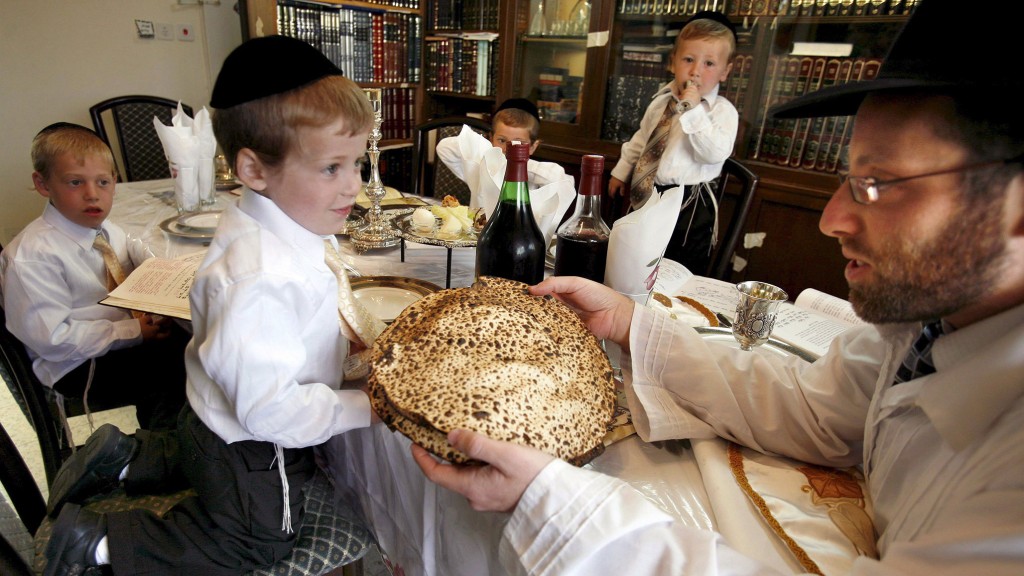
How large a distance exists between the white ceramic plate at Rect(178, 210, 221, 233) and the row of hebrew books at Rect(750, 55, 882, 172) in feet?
8.08

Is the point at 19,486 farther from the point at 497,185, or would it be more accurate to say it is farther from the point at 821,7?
the point at 821,7

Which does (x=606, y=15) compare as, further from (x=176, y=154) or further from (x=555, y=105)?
(x=176, y=154)

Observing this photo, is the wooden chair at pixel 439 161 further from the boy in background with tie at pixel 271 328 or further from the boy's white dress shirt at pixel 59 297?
the boy in background with tie at pixel 271 328

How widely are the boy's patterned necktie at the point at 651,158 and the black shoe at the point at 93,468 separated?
2.04 metres

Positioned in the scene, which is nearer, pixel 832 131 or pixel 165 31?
pixel 832 131

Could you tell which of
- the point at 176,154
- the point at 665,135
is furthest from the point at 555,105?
the point at 176,154

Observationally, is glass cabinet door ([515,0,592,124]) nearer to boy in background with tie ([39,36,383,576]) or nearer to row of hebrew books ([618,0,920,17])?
row of hebrew books ([618,0,920,17])

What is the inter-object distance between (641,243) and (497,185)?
435 millimetres

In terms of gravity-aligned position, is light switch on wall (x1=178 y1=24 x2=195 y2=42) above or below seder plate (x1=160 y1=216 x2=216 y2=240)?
above

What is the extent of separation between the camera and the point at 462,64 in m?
3.80

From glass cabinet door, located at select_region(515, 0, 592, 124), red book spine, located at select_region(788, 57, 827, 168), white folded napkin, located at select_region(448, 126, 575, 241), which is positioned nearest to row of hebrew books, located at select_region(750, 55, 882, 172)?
red book spine, located at select_region(788, 57, 827, 168)

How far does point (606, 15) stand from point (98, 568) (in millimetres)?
3198

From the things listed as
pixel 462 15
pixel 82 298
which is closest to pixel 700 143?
pixel 82 298

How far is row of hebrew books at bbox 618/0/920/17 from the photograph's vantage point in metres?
2.39
